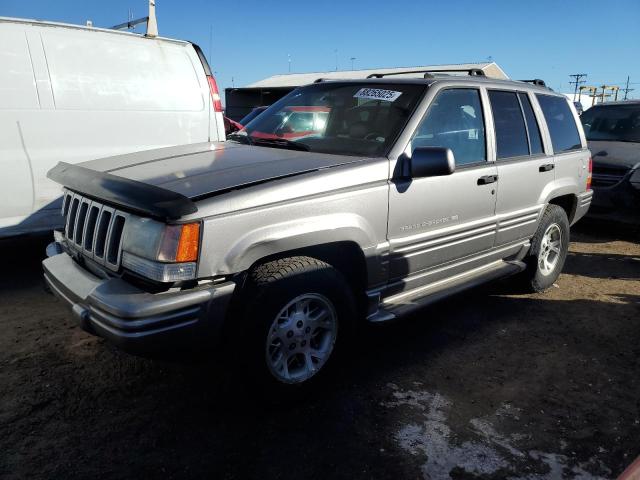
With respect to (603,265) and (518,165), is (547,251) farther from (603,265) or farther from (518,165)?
(603,265)

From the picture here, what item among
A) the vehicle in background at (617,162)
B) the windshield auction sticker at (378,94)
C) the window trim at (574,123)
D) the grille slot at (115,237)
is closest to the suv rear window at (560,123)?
the window trim at (574,123)

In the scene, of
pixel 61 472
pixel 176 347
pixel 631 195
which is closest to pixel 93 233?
pixel 176 347

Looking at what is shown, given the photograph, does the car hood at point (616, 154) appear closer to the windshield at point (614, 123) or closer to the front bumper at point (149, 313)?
the windshield at point (614, 123)

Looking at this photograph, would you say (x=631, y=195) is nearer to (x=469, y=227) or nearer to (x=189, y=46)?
(x=469, y=227)

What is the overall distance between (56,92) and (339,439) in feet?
12.3

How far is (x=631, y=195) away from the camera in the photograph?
6.85m

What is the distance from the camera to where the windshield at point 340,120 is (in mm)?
3322

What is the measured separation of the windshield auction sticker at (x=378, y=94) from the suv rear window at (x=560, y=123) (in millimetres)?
1789

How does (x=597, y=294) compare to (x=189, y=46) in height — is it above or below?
below

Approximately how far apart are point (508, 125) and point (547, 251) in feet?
4.78

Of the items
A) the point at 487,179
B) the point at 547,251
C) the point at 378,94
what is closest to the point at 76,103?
the point at 378,94

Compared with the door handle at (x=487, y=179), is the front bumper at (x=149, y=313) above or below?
below

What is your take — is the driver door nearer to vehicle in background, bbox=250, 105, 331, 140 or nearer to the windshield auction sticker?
the windshield auction sticker

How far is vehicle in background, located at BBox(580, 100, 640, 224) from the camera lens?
22.7 feet
